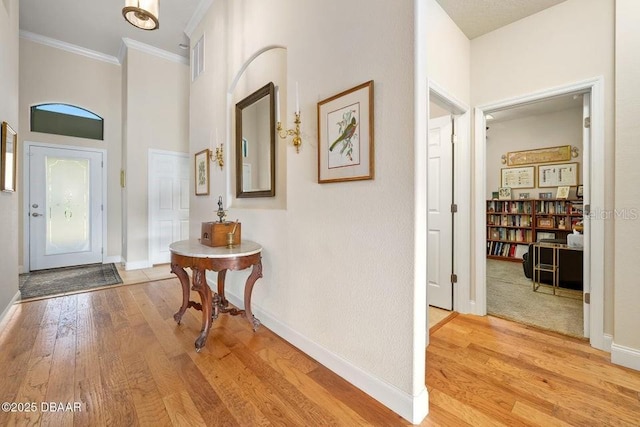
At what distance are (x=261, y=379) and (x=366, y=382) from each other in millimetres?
658

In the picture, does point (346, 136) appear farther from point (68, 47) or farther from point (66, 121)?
point (68, 47)

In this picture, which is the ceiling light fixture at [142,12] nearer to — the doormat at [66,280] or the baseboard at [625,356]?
the doormat at [66,280]

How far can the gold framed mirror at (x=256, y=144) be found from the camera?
2521mm

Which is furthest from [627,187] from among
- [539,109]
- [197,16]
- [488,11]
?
[197,16]

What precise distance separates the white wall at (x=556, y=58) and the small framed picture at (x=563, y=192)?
12.5 feet

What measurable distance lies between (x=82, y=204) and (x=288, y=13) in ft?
16.2

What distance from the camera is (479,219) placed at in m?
2.80

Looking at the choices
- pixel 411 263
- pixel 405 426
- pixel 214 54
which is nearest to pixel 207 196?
pixel 214 54

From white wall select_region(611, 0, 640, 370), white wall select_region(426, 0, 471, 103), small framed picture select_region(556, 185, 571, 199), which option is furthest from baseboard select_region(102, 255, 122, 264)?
small framed picture select_region(556, 185, 571, 199)

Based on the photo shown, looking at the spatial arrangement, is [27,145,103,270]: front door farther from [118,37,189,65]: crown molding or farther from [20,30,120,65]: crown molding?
[118,37,189,65]: crown molding

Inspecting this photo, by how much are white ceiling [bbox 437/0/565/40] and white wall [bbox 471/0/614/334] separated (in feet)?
0.24

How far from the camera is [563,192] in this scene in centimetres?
519

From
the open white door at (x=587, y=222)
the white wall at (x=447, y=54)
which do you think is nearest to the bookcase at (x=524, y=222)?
the open white door at (x=587, y=222)

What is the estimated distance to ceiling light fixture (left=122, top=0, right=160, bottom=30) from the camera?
6.15ft
